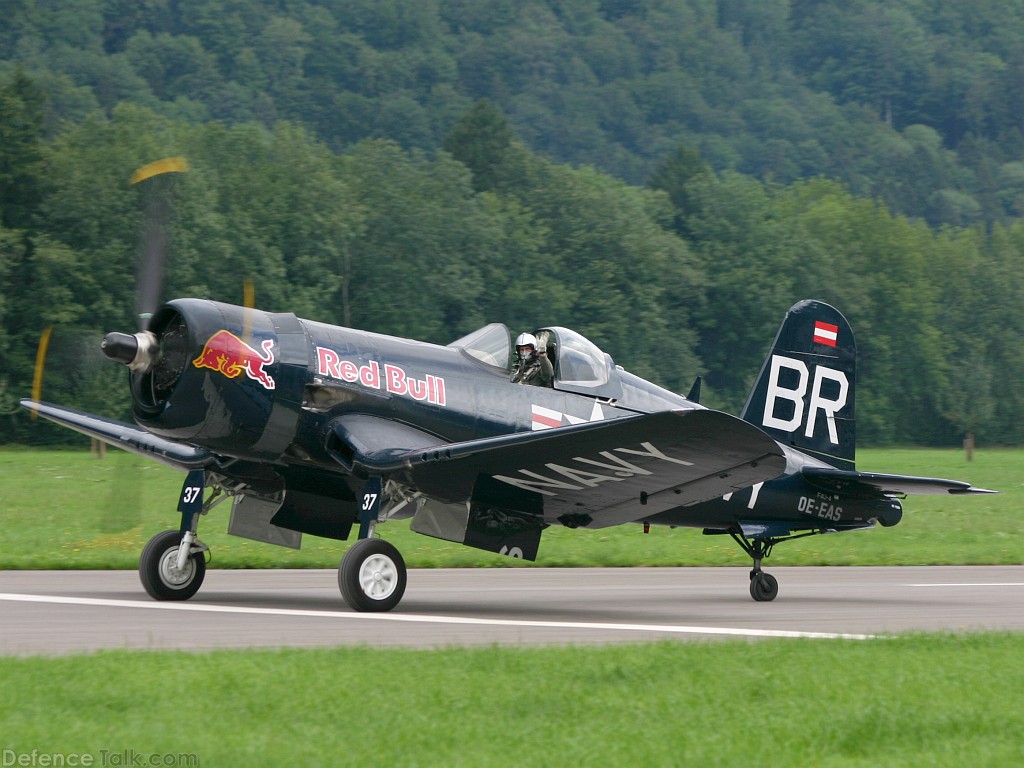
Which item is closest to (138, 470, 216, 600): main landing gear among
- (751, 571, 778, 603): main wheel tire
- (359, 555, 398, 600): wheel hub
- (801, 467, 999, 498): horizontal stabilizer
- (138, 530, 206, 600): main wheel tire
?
(138, 530, 206, 600): main wheel tire

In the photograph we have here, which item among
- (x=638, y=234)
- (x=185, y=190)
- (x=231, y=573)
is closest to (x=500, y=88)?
(x=638, y=234)

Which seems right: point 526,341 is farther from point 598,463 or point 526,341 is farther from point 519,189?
point 519,189

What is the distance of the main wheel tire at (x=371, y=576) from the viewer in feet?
37.1

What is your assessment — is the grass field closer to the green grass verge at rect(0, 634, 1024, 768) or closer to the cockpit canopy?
the green grass verge at rect(0, 634, 1024, 768)

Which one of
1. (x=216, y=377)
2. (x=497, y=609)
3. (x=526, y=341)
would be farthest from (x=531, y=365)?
(x=216, y=377)

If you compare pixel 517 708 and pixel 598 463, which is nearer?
pixel 517 708

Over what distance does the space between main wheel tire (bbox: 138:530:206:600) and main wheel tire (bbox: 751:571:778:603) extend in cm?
529

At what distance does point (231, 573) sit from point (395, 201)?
49.7 m

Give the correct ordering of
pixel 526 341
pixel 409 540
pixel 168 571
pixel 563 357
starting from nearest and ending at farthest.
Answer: pixel 168 571 → pixel 526 341 → pixel 563 357 → pixel 409 540

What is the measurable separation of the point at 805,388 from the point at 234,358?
6.20m

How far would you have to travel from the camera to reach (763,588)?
1398 centimetres

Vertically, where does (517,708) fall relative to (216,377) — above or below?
below

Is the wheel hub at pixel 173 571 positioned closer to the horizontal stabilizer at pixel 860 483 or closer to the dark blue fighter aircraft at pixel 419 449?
the dark blue fighter aircraft at pixel 419 449

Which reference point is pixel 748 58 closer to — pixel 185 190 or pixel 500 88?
pixel 500 88
